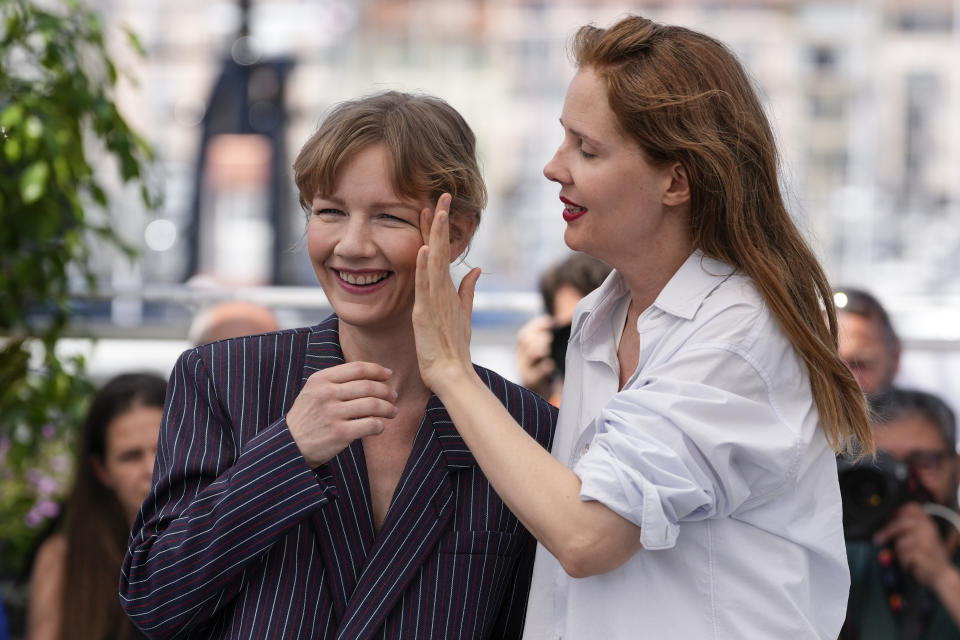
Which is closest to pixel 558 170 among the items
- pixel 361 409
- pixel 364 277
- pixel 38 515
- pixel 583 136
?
pixel 583 136

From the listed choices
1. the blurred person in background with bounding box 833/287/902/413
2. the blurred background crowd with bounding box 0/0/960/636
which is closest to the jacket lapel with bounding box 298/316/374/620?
the blurred background crowd with bounding box 0/0/960/636

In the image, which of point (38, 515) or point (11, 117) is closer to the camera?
point (11, 117)

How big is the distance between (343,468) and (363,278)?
0.26m

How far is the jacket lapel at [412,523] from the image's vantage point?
1.53 meters

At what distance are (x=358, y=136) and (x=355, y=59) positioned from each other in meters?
9.44

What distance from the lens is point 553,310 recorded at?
Answer: 3545 millimetres

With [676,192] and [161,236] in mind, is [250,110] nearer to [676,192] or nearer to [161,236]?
[161,236]

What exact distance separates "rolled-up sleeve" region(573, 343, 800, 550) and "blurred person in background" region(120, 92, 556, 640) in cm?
29

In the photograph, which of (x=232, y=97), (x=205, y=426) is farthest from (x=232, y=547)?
(x=232, y=97)

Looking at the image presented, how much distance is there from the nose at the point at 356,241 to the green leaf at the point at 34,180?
142cm

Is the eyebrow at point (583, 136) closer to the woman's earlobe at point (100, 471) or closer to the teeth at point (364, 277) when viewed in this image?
the teeth at point (364, 277)

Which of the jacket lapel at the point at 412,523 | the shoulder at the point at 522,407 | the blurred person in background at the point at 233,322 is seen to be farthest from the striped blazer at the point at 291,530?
the blurred person in background at the point at 233,322

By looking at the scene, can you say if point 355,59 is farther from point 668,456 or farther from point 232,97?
point 668,456

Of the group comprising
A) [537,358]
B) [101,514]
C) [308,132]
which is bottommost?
[101,514]
